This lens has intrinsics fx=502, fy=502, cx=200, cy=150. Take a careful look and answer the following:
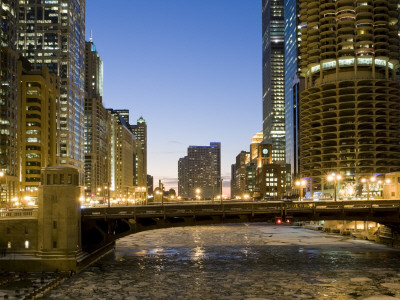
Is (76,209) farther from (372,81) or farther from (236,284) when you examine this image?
(372,81)

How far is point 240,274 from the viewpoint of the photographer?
6384 centimetres

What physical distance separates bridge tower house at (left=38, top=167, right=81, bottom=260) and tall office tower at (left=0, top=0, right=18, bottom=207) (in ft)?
310

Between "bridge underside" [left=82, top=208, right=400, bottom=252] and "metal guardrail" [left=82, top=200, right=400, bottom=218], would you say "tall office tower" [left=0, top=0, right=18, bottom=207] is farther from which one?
"metal guardrail" [left=82, top=200, right=400, bottom=218]

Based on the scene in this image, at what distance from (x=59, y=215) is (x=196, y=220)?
22.3 metres

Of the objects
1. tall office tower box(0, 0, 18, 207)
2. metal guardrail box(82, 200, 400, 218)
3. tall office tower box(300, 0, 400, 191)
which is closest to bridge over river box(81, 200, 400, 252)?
metal guardrail box(82, 200, 400, 218)

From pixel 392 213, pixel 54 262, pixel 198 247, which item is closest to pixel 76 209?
pixel 54 262

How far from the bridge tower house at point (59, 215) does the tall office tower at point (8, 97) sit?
94495 mm

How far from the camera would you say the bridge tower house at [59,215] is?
6550cm

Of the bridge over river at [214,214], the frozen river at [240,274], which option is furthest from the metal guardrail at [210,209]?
the frozen river at [240,274]

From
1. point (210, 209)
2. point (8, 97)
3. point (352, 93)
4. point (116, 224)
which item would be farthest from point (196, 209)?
point (352, 93)

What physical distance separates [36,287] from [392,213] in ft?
186

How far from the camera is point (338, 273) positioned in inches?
2532

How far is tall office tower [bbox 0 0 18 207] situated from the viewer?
15862 cm

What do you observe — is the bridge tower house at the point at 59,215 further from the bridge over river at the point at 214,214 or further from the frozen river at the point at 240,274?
the bridge over river at the point at 214,214
